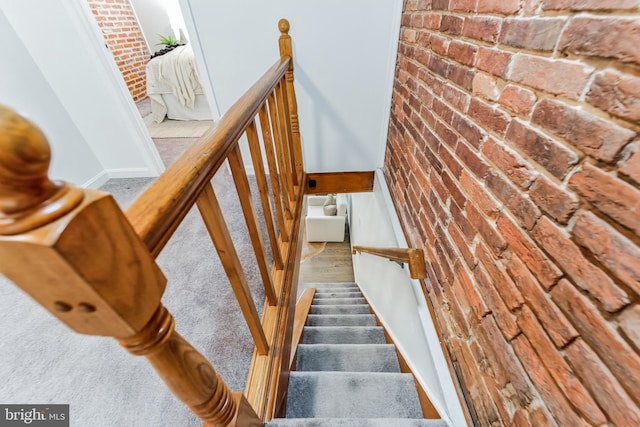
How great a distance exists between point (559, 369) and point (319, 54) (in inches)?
81.2

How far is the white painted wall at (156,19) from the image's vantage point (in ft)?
17.0

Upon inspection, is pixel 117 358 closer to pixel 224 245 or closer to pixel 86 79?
pixel 224 245

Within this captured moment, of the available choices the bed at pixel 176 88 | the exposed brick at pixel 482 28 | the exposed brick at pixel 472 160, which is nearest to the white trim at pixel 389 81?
the exposed brick at pixel 482 28

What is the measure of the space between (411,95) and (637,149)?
1299mm

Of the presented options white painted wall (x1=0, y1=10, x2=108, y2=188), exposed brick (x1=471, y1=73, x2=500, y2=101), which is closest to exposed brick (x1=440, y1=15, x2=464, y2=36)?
exposed brick (x1=471, y1=73, x2=500, y2=101)

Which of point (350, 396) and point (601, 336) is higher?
point (601, 336)

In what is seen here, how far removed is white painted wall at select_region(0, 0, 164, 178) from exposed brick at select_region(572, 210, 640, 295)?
8.59 ft

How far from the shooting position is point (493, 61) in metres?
0.79

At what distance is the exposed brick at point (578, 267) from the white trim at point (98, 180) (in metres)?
2.77

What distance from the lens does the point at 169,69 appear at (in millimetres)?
3814

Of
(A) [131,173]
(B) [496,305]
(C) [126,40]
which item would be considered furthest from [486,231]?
(C) [126,40]

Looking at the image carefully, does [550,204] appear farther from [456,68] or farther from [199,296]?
[199,296]

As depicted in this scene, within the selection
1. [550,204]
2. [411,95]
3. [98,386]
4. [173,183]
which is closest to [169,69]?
[411,95]

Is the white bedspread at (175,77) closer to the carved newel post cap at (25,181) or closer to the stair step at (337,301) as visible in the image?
the stair step at (337,301)
